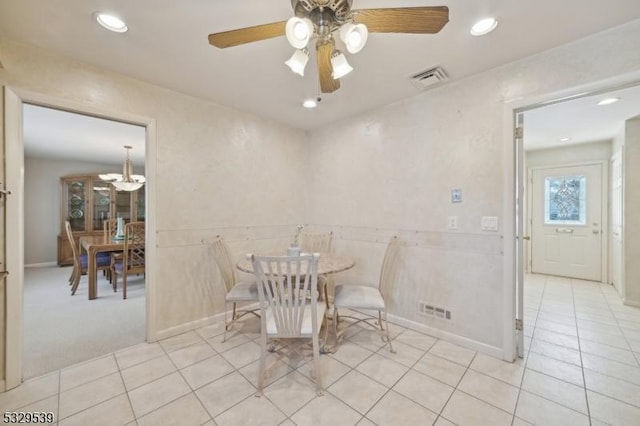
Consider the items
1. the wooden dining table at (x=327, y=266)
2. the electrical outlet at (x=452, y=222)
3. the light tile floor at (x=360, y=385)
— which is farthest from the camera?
the electrical outlet at (x=452, y=222)

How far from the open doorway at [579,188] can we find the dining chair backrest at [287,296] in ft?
9.61

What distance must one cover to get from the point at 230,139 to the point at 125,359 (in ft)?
7.50

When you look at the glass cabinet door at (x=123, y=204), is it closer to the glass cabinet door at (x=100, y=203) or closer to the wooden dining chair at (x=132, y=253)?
the glass cabinet door at (x=100, y=203)

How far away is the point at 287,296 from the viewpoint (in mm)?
1729

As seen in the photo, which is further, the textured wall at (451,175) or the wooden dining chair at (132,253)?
the wooden dining chair at (132,253)

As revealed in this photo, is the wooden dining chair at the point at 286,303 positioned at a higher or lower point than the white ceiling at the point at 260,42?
lower

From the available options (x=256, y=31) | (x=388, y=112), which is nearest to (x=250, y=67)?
(x=256, y=31)

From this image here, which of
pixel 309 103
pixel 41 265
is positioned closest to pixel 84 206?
pixel 41 265

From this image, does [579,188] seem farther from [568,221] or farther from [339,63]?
[339,63]

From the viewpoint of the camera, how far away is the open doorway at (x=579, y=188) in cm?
326

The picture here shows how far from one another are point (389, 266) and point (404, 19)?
204cm

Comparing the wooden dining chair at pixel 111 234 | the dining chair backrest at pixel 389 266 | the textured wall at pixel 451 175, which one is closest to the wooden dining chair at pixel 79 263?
the wooden dining chair at pixel 111 234

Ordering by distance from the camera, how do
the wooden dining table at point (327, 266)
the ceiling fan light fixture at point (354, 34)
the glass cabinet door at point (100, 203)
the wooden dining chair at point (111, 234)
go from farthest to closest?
the glass cabinet door at point (100, 203)
the wooden dining chair at point (111, 234)
the wooden dining table at point (327, 266)
the ceiling fan light fixture at point (354, 34)

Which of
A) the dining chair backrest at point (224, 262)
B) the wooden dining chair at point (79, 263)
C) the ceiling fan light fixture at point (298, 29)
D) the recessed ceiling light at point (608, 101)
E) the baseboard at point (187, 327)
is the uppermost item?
the recessed ceiling light at point (608, 101)
